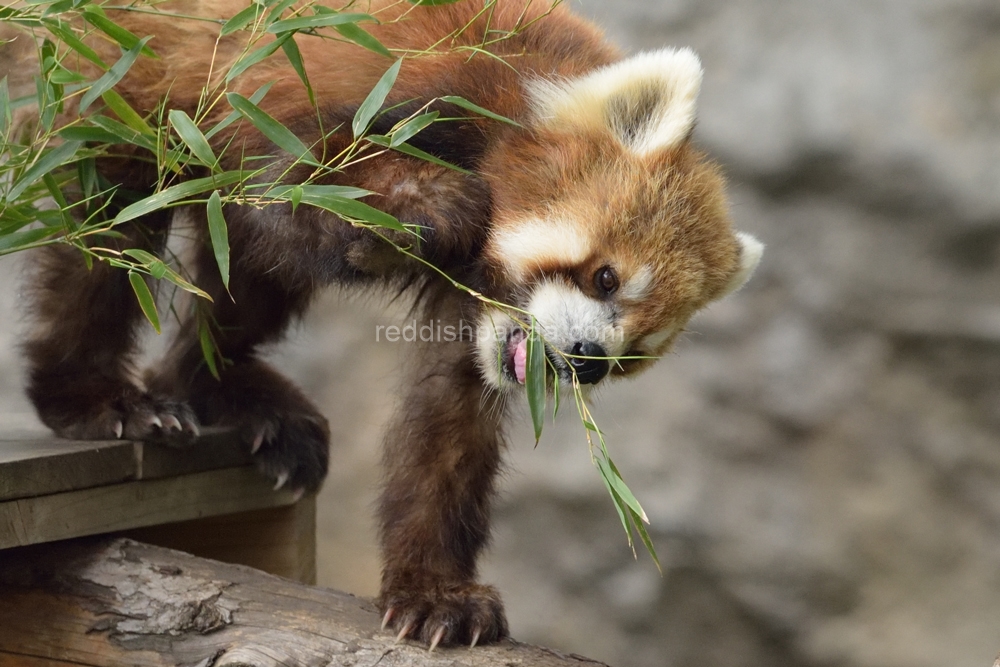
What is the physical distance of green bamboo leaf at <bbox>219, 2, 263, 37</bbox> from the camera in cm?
161

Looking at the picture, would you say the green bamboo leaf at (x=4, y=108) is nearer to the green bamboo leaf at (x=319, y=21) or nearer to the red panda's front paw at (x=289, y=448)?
the green bamboo leaf at (x=319, y=21)

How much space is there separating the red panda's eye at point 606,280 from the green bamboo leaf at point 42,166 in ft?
3.41

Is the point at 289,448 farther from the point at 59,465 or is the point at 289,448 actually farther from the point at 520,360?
the point at 520,360

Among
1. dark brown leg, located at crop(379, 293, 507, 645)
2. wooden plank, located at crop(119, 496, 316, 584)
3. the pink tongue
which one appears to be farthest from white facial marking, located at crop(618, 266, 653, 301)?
wooden plank, located at crop(119, 496, 316, 584)

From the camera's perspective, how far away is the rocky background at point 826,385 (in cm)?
339

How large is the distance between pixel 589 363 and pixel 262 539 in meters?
1.28

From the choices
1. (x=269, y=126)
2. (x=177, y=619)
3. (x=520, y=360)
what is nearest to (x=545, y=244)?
(x=520, y=360)

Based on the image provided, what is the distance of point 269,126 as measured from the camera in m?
1.64

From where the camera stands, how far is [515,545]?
4102 millimetres

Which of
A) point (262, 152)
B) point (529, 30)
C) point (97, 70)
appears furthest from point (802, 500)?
point (97, 70)

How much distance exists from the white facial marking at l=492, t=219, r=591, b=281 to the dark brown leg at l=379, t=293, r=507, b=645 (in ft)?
1.29

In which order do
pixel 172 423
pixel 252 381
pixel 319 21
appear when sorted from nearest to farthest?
pixel 319 21, pixel 172 423, pixel 252 381

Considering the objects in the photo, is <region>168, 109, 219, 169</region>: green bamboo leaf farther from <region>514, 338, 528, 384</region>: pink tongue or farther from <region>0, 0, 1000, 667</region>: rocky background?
<region>0, 0, 1000, 667</region>: rocky background

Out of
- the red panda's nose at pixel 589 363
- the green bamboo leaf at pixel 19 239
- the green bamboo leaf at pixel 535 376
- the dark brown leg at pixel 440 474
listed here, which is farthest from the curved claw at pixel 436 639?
the green bamboo leaf at pixel 19 239
